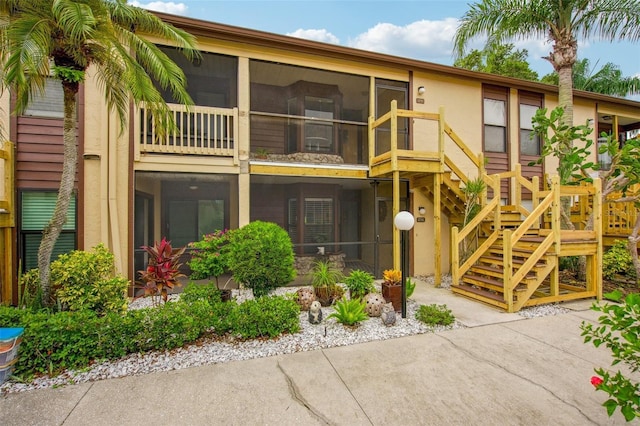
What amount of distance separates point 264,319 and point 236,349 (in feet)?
1.65

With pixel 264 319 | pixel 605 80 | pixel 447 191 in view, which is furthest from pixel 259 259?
pixel 605 80

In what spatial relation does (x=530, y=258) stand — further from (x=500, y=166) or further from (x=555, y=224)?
(x=500, y=166)

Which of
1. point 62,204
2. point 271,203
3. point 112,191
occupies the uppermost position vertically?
point 112,191

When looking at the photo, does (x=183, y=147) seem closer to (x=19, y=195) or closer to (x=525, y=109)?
(x=19, y=195)

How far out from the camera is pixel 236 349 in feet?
12.6

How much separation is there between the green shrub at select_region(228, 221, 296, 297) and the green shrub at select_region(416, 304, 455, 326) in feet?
7.67

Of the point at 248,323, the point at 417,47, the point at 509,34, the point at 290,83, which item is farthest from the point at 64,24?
the point at 417,47

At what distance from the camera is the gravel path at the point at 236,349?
126 inches

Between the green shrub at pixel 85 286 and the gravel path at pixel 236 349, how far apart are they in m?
1.00

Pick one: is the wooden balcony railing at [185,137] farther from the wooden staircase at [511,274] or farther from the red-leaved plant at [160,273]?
the wooden staircase at [511,274]

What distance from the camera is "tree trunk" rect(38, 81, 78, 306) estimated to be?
402 cm

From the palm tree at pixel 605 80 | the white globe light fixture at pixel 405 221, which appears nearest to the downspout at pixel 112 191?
the white globe light fixture at pixel 405 221

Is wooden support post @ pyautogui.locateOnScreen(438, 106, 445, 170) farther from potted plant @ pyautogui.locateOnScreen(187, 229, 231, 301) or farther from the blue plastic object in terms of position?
the blue plastic object

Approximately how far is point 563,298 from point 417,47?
21.0 m
